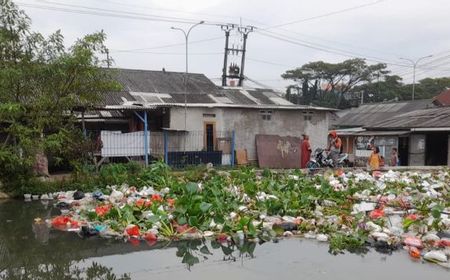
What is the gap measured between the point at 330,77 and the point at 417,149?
2656 centimetres

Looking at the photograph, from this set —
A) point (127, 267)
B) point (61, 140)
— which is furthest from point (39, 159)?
point (127, 267)

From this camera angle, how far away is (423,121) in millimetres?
21328

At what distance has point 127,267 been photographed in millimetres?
6504

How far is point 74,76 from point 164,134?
6471 mm

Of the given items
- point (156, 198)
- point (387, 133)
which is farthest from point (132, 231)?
point (387, 133)

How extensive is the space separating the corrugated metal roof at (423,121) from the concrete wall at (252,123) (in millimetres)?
2720

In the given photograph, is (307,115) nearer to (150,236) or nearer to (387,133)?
(387,133)

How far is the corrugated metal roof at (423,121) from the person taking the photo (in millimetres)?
20269

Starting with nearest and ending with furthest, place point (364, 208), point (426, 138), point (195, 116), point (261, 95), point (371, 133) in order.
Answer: point (364, 208), point (195, 116), point (426, 138), point (371, 133), point (261, 95)

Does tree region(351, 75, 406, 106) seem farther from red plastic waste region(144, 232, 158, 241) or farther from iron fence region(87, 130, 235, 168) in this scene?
red plastic waste region(144, 232, 158, 241)

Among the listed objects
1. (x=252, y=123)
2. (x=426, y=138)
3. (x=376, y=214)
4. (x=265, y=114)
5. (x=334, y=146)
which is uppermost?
(x=265, y=114)

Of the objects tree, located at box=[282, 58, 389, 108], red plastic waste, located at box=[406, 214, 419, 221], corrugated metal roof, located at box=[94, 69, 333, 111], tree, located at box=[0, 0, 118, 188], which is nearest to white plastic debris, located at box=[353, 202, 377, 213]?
red plastic waste, located at box=[406, 214, 419, 221]

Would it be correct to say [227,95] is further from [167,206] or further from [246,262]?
[246,262]

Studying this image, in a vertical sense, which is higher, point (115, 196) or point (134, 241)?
point (115, 196)
